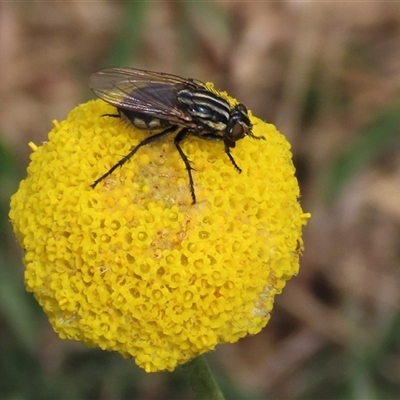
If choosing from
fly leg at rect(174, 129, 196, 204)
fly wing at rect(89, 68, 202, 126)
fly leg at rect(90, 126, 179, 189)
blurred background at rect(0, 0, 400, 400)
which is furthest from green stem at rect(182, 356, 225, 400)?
blurred background at rect(0, 0, 400, 400)

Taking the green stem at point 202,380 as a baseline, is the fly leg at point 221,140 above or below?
above

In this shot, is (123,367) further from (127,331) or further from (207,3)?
(207,3)

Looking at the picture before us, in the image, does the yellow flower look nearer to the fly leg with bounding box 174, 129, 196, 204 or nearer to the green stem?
the fly leg with bounding box 174, 129, 196, 204

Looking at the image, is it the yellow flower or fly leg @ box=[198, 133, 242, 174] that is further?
fly leg @ box=[198, 133, 242, 174]

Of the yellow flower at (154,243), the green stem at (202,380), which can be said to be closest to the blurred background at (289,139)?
the green stem at (202,380)

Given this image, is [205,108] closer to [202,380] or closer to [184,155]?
[184,155]

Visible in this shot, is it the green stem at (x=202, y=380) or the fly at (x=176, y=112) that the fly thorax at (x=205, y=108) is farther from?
the green stem at (x=202, y=380)
